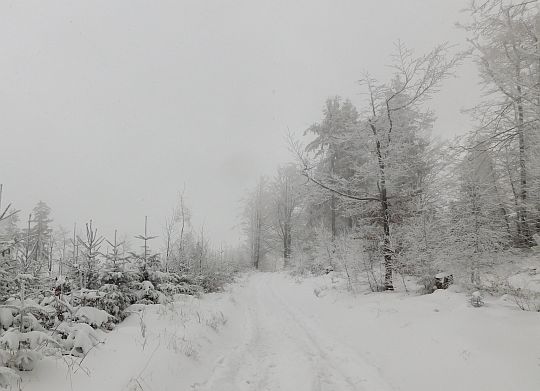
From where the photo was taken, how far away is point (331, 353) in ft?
23.2

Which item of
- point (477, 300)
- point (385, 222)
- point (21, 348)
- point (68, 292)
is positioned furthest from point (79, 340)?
point (385, 222)

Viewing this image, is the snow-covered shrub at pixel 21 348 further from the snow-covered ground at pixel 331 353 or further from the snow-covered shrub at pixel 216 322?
the snow-covered shrub at pixel 216 322

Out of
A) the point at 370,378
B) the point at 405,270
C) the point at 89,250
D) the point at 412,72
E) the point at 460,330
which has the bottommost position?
the point at 370,378

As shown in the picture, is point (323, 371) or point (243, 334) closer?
point (323, 371)

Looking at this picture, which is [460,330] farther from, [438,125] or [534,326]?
[438,125]

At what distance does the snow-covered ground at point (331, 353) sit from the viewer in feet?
15.8

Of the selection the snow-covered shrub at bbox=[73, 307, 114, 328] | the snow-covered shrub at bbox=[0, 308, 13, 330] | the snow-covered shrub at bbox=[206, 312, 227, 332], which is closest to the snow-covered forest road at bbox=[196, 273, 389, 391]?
the snow-covered shrub at bbox=[206, 312, 227, 332]

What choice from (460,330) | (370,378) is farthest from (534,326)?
(370,378)

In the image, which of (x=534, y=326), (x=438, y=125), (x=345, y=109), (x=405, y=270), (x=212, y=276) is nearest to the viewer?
(x=534, y=326)

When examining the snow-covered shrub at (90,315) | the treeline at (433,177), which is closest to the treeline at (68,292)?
the snow-covered shrub at (90,315)

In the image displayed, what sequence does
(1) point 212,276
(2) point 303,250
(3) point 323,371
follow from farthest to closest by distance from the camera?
(2) point 303,250 → (1) point 212,276 → (3) point 323,371

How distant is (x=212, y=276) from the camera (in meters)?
17.2

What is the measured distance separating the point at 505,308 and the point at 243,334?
605 cm

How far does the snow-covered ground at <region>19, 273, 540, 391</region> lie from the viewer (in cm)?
481
